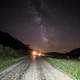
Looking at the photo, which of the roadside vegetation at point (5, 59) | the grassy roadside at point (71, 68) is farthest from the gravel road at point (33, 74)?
the roadside vegetation at point (5, 59)

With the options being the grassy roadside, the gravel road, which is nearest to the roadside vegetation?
the gravel road

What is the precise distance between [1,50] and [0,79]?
133 feet

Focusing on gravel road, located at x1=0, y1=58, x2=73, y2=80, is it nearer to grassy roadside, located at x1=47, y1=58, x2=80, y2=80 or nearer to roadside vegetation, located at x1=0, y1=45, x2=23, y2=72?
grassy roadside, located at x1=47, y1=58, x2=80, y2=80

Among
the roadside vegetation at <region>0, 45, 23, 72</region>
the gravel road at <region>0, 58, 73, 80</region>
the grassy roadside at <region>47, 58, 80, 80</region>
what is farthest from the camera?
the roadside vegetation at <region>0, 45, 23, 72</region>

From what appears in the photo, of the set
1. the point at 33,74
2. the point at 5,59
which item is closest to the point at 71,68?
the point at 33,74

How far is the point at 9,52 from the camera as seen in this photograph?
6488 centimetres

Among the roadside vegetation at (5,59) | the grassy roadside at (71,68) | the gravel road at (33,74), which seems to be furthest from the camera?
the roadside vegetation at (5,59)

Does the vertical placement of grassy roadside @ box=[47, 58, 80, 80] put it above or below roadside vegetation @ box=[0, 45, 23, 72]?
below

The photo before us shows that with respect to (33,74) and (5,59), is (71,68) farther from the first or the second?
(5,59)

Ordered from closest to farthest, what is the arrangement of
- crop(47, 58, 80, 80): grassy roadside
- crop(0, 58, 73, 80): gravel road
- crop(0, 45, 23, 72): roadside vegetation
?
crop(0, 58, 73, 80): gravel road
crop(47, 58, 80, 80): grassy roadside
crop(0, 45, 23, 72): roadside vegetation

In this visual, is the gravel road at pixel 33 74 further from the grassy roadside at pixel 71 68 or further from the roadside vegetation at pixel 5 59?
the roadside vegetation at pixel 5 59

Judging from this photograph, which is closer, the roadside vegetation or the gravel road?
the gravel road

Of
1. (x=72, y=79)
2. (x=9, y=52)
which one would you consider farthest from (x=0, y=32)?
(x=72, y=79)

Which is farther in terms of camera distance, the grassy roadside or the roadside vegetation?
the roadside vegetation
